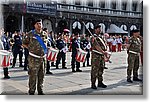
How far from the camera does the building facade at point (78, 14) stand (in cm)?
306

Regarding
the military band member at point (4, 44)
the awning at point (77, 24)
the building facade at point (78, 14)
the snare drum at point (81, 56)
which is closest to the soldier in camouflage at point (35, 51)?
the building facade at point (78, 14)

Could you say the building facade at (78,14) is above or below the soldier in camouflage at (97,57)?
above

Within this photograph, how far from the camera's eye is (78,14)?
10.7 feet

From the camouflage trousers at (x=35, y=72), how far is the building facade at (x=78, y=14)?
36 centimetres

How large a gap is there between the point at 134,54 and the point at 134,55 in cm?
2

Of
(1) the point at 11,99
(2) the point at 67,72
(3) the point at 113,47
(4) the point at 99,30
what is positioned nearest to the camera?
(1) the point at 11,99

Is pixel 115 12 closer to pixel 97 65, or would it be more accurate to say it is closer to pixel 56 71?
pixel 97 65

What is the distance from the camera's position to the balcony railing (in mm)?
3168

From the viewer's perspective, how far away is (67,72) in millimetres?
3660

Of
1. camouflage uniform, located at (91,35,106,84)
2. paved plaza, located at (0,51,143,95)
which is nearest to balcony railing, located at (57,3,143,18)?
camouflage uniform, located at (91,35,106,84)

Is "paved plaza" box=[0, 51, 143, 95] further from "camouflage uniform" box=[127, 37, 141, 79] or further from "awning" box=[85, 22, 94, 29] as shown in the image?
"awning" box=[85, 22, 94, 29]

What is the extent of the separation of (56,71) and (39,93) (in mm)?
694

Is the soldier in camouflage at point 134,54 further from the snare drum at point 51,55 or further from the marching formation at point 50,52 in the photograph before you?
the snare drum at point 51,55

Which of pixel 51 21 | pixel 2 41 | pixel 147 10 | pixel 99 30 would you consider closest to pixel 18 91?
pixel 2 41
